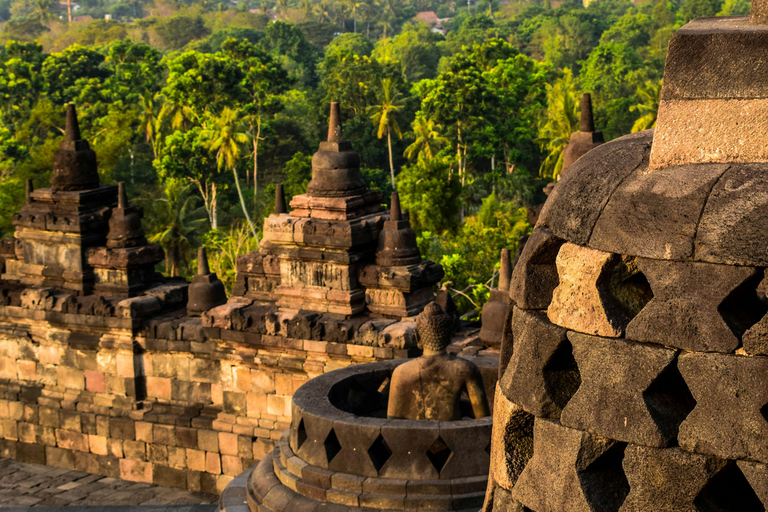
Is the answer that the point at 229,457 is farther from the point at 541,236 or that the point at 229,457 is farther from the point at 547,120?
the point at 547,120

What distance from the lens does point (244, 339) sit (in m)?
12.8

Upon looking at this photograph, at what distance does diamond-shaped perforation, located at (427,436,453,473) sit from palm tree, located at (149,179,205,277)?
2889cm

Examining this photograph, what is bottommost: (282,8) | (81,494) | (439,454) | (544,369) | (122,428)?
(81,494)

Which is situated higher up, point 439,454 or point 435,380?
point 435,380

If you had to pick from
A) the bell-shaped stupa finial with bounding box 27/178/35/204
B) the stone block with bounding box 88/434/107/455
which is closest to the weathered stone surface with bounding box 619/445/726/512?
the stone block with bounding box 88/434/107/455

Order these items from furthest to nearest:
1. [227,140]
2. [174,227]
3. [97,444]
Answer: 1. [227,140]
2. [174,227]
3. [97,444]

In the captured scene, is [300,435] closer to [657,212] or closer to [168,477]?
[657,212]

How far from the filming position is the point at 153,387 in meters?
14.0

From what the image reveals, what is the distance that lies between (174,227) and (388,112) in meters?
14.8

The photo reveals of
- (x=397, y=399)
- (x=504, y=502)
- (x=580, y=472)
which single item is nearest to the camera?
(x=580, y=472)

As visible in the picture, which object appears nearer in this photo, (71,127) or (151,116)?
(71,127)

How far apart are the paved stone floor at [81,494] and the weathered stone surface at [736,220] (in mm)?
10362

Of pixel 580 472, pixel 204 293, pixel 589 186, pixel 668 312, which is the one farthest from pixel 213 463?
pixel 668 312

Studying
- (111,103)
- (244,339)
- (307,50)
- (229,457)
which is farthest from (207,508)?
(307,50)
